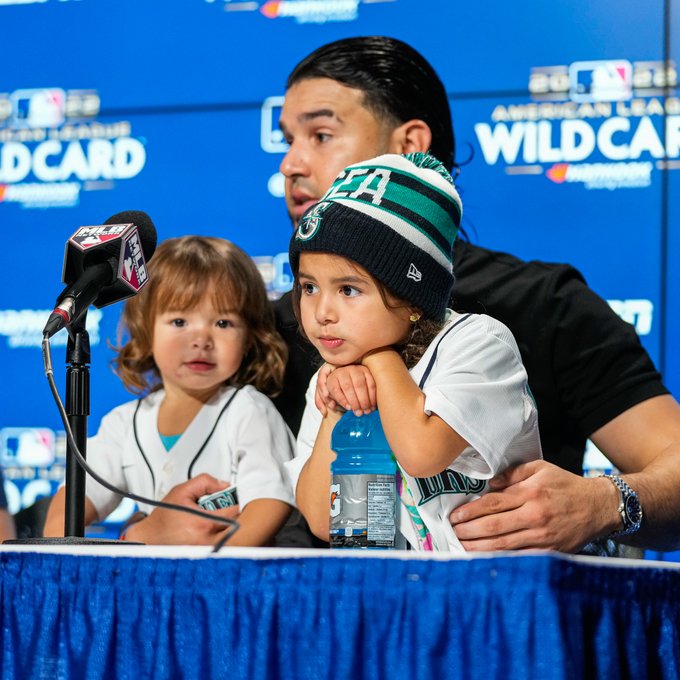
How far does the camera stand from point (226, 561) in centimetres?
90

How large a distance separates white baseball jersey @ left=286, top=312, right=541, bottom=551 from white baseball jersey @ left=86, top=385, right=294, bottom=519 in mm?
606

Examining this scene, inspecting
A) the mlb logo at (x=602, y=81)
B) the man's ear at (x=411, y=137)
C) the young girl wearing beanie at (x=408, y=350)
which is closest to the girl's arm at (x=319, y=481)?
the young girl wearing beanie at (x=408, y=350)

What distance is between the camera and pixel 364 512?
130 cm

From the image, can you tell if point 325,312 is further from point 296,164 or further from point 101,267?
point 296,164

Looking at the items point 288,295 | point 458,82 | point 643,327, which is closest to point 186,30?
point 458,82

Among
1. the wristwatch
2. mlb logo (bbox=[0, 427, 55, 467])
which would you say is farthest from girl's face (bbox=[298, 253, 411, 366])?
mlb logo (bbox=[0, 427, 55, 467])

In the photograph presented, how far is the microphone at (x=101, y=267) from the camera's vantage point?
4.00ft

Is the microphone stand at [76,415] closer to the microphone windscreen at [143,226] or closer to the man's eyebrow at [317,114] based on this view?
the microphone windscreen at [143,226]

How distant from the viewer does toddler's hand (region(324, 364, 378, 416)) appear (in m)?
1.38

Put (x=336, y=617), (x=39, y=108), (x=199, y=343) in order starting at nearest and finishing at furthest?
(x=336, y=617) < (x=199, y=343) < (x=39, y=108)

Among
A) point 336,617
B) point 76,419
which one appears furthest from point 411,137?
point 336,617

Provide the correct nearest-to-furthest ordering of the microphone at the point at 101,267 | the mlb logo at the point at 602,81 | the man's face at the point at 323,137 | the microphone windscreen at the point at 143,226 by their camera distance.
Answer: the microphone at the point at 101,267
the microphone windscreen at the point at 143,226
the man's face at the point at 323,137
the mlb logo at the point at 602,81

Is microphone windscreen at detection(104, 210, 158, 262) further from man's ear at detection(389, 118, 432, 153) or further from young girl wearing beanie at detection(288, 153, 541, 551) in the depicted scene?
man's ear at detection(389, 118, 432, 153)

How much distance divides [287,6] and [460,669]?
2522mm
